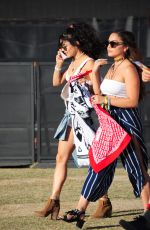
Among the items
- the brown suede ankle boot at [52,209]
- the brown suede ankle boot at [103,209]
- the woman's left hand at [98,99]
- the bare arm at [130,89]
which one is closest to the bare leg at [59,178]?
the brown suede ankle boot at [52,209]

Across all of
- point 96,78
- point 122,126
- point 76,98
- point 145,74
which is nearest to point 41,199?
point 76,98

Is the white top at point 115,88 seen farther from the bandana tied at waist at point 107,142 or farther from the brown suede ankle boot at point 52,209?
the brown suede ankle boot at point 52,209

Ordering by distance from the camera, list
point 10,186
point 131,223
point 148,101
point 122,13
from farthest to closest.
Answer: point 122,13 → point 148,101 → point 10,186 → point 131,223

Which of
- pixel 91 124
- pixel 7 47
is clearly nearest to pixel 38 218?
pixel 91 124

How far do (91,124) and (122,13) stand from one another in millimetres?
14066

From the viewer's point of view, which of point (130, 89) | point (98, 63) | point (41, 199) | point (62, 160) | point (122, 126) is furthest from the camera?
point (41, 199)

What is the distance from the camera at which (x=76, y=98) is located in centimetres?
789

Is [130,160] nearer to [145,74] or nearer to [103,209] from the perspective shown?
[145,74]

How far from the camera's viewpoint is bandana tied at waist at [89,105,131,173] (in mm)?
6977

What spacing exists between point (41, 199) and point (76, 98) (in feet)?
6.22

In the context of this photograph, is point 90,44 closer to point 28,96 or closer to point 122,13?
point 28,96

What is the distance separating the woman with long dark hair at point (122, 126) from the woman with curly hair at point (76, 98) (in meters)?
0.59

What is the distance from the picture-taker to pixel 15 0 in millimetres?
21750

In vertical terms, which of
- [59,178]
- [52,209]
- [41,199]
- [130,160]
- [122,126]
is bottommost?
[41,199]
